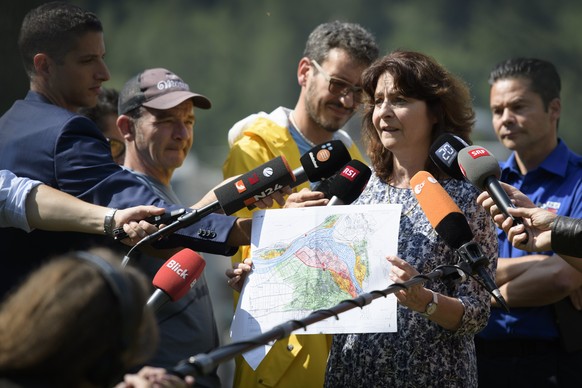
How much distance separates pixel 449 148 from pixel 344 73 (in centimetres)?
173

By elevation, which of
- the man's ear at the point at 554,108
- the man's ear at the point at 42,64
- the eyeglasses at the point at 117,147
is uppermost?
the man's ear at the point at 42,64

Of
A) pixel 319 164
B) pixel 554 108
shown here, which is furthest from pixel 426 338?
pixel 554 108

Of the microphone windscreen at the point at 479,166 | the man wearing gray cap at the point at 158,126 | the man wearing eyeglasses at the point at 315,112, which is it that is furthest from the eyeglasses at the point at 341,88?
the microphone windscreen at the point at 479,166

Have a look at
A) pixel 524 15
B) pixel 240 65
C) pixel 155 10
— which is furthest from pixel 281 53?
pixel 524 15

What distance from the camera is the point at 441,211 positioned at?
13.6 feet

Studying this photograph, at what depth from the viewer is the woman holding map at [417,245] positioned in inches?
169

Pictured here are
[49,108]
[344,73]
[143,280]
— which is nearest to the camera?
[143,280]

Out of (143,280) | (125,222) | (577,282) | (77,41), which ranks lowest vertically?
(577,282)

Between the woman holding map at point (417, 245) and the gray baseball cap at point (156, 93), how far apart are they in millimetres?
1188

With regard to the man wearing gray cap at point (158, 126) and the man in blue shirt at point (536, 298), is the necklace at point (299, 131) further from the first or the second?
the man in blue shirt at point (536, 298)

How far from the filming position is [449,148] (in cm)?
436

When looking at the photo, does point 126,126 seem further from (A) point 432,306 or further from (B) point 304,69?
(A) point 432,306

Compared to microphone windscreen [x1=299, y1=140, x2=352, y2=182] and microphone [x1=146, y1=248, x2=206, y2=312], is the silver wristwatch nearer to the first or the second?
microphone windscreen [x1=299, y1=140, x2=352, y2=182]

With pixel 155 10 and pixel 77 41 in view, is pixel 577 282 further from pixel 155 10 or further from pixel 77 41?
pixel 155 10
